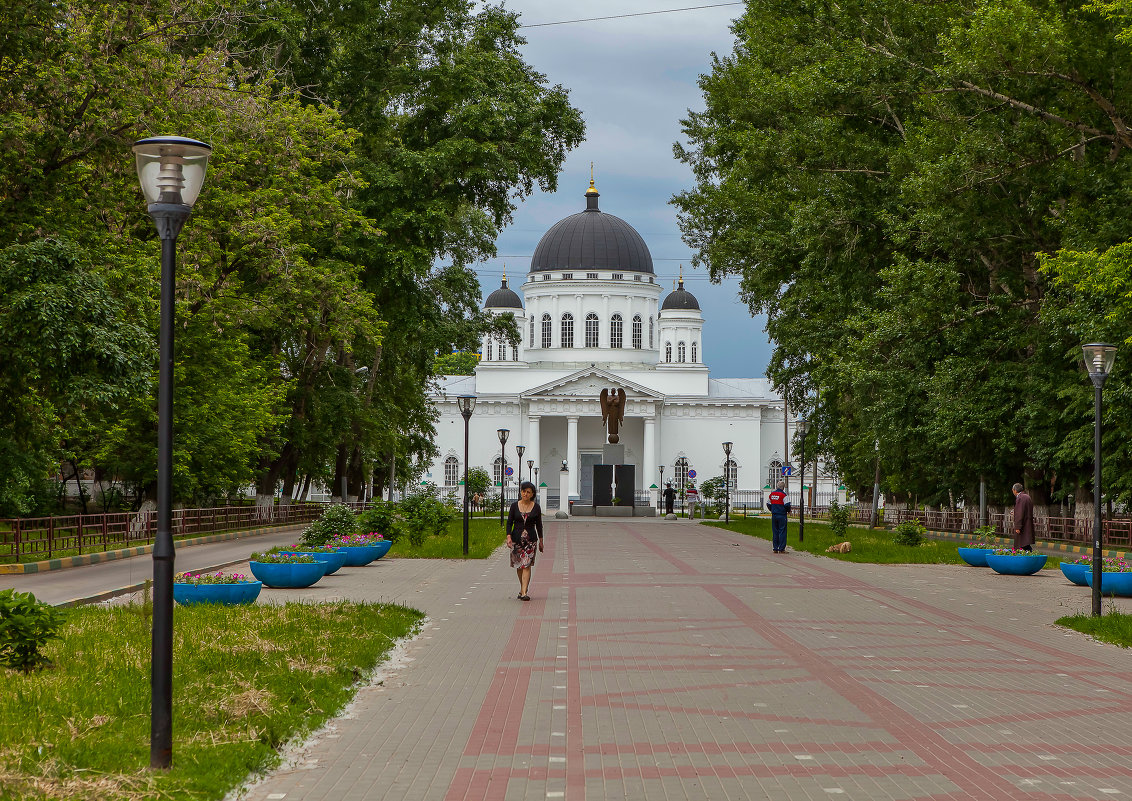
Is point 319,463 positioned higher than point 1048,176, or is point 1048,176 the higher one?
point 1048,176

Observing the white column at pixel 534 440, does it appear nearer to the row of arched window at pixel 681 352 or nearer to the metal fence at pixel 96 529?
the row of arched window at pixel 681 352

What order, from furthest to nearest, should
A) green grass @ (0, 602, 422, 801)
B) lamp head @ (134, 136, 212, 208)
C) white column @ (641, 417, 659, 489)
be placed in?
white column @ (641, 417, 659, 489) → lamp head @ (134, 136, 212, 208) → green grass @ (0, 602, 422, 801)

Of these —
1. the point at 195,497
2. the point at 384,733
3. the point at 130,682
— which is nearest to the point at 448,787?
the point at 384,733

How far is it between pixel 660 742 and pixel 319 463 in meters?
36.7

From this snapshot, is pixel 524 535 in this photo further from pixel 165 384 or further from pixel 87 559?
pixel 87 559

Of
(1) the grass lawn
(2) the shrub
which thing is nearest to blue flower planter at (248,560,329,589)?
(2) the shrub

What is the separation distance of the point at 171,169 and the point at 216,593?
319 inches

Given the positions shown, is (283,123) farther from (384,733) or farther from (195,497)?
(384,733)

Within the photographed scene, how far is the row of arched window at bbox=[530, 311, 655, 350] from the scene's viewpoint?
101m

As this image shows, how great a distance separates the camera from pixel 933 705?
30.0 feet

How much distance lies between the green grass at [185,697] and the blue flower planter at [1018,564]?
12486 mm

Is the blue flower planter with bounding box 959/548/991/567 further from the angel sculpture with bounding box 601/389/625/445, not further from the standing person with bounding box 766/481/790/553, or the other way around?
the angel sculpture with bounding box 601/389/625/445

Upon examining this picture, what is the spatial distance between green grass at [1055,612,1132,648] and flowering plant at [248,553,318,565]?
385 inches

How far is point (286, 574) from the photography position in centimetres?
1797
